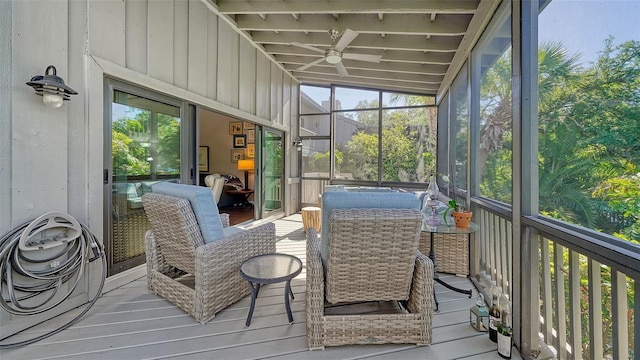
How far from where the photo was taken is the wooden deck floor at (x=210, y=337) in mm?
1637

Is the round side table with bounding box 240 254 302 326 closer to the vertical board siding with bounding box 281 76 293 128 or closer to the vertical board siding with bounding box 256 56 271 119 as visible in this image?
the vertical board siding with bounding box 256 56 271 119

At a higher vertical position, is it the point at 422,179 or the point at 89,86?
the point at 89,86

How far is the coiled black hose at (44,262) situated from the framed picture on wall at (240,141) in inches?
208

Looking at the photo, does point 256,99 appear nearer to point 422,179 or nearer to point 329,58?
point 329,58

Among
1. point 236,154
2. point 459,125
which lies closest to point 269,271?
point 459,125

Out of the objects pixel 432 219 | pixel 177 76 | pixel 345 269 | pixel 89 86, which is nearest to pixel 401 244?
pixel 345 269

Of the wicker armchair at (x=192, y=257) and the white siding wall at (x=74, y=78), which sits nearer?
the white siding wall at (x=74, y=78)

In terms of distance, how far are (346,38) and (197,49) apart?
209cm

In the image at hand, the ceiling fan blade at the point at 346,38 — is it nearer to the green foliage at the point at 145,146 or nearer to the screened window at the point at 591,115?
the screened window at the point at 591,115

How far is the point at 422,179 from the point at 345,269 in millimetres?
4858

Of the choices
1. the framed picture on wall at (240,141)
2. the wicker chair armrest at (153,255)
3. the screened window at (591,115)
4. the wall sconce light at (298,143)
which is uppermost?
the framed picture on wall at (240,141)

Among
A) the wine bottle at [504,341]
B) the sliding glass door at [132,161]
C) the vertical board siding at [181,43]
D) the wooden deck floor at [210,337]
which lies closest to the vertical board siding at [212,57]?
the vertical board siding at [181,43]

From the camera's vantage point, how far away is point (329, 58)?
376 centimetres

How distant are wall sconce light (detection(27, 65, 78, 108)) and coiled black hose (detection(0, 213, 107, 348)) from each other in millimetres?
859
